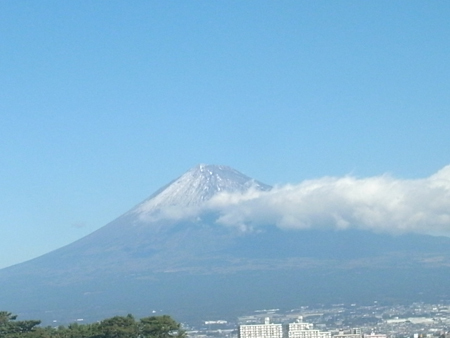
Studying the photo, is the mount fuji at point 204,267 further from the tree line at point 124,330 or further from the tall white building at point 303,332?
the tree line at point 124,330

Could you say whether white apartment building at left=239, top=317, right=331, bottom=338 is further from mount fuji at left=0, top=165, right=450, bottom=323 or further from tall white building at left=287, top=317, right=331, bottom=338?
mount fuji at left=0, top=165, right=450, bottom=323

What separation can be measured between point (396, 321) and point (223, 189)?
87464 millimetres

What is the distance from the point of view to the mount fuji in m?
99.9

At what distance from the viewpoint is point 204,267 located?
12475cm

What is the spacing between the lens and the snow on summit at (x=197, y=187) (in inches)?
5989

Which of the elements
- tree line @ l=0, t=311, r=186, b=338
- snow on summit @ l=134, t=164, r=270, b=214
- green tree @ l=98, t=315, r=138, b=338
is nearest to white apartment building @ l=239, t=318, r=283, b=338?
tree line @ l=0, t=311, r=186, b=338

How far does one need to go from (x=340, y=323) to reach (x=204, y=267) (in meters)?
56.2

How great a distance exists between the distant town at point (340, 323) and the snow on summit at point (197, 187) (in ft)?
212

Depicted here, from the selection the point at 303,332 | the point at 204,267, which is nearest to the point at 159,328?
the point at 303,332

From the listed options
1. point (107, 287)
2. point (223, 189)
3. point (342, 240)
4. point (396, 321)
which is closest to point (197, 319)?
point (396, 321)

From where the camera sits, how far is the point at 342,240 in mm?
141500

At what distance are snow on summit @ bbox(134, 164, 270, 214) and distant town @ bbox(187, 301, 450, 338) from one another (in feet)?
212

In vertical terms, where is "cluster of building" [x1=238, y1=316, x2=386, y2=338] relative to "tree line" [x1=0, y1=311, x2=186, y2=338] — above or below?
above

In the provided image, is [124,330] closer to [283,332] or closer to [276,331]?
[276,331]
